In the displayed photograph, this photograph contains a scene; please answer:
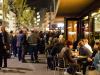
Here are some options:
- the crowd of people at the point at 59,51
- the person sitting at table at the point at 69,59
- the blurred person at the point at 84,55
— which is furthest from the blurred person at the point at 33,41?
the person sitting at table at the point at 69,59

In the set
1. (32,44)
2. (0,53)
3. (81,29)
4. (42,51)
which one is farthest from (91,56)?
(42,51)

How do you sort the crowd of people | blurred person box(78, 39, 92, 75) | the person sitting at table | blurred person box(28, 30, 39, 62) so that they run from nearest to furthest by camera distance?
the person sitting at table, the crowd of people, blurred person box(78, 39, 92, 75), blurred person box(28, 30, 39, 62)

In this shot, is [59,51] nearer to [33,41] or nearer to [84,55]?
[84,55]

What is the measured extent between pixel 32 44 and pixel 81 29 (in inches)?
180

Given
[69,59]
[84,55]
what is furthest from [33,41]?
[69,59]

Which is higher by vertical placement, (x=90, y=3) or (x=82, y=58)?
(x=90, y=3)

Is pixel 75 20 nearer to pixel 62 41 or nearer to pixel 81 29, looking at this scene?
pixel 81 29

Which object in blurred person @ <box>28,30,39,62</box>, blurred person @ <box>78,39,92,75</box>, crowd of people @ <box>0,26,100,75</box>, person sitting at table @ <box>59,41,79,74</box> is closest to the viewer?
person sitting at table @ <box>59,41,79,74</box>

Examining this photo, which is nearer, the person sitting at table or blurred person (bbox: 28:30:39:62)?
the person sitting at table

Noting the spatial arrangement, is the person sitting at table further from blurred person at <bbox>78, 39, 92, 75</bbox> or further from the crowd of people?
blurred person at <bbox>78, 39, 92, 75</bbox>

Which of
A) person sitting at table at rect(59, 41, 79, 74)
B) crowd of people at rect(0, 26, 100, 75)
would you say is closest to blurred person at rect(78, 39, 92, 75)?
crowd of people at rect(0, 26, 100, 75)

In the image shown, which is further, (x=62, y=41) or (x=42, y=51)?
(x=42, y=51)

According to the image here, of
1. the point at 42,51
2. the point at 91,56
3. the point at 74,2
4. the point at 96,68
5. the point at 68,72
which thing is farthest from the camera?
the point at 42,51

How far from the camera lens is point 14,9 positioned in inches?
2729
